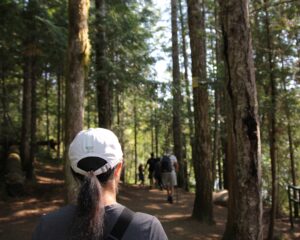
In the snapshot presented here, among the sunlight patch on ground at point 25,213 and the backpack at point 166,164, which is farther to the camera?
the backpack at point 166,164

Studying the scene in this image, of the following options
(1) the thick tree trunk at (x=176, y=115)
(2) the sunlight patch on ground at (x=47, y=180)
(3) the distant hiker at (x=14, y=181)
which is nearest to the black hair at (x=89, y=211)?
(3) the distant hiker at (x=14, y=181)

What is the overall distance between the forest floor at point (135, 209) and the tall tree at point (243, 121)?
3821mm

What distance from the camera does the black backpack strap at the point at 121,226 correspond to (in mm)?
1782

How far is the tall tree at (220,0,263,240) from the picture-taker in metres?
5.74

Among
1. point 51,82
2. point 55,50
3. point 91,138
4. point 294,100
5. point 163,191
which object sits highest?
point 51,82

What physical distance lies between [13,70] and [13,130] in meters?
2.86

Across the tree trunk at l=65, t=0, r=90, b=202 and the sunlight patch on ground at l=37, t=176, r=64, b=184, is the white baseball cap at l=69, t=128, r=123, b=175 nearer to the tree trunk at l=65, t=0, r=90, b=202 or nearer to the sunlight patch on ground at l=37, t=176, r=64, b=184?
the tree trunk at l=65, t=0, r=90, b=202

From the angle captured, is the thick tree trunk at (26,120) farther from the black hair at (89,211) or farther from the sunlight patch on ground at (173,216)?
the black hair at (89,211)

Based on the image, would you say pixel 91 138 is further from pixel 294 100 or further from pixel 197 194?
pixel 294 100

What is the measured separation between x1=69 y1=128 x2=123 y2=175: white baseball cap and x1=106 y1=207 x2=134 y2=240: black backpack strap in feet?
0.75

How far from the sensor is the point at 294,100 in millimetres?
11172

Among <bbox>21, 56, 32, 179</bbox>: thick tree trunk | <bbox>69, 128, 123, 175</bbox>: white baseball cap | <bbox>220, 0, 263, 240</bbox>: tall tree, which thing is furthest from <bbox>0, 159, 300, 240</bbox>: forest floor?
<bbox>69, 128, 123, 175</bbox>: white baseball cap

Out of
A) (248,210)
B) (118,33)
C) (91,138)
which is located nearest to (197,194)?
(248,210)

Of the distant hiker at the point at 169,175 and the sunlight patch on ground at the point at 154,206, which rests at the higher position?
the distant hiker at the point at 169,175
